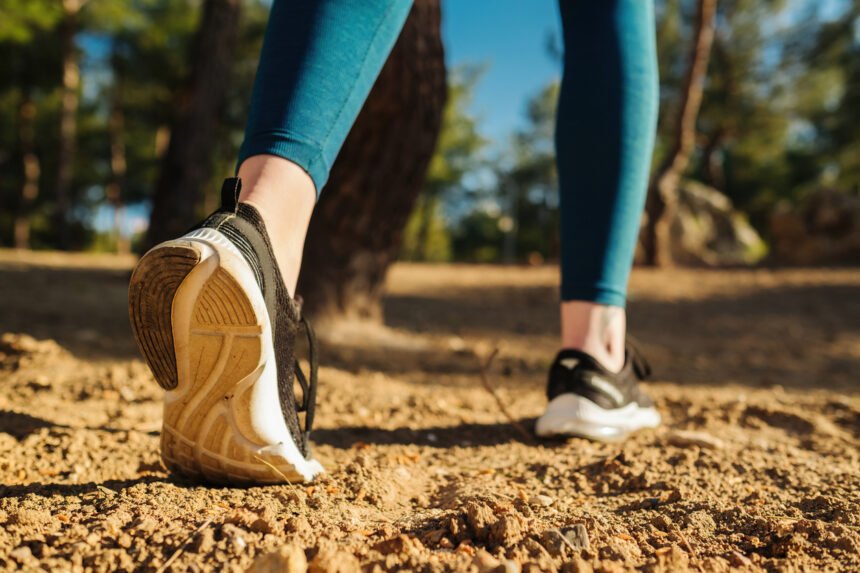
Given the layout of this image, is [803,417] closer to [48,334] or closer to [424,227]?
[48,334]

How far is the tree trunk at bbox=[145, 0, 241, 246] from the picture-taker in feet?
17.7

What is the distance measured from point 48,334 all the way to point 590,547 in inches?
91.4

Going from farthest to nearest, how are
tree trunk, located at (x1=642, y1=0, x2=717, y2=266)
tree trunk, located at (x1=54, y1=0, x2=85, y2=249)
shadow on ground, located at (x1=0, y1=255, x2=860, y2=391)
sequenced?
tree trunk, located at (x1=54, y1=0, x2=85, y2=249) < tree trunk, located at (x1=642, y1=0, x2=717, y2=266) < shadow on ground, located at (x1=0, y1=255, x2=860, y2=391)

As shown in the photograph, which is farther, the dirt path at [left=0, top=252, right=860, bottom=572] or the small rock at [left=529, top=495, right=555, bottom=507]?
the small rock at [left=529, top=495, right=555, bottom=507]

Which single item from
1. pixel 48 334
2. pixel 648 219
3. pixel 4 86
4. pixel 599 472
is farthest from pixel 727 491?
pixel 4 86

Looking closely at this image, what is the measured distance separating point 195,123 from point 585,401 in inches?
199

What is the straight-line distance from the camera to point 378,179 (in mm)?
2643

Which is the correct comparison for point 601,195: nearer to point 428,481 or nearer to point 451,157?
point 428,481

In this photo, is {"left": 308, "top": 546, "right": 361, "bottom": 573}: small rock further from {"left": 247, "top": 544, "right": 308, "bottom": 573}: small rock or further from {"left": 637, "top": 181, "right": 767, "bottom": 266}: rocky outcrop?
{"left": 637, "top": 181, "right": 767, "bottom": 266}: rocky outcrop

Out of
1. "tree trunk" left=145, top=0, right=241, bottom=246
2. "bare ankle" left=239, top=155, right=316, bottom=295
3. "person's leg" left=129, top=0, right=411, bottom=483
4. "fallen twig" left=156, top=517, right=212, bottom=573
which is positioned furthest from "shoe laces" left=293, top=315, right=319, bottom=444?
"tree trunk" left=145, top=0, right=241, bottom=246

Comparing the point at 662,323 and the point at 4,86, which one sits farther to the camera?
the point at 4,86

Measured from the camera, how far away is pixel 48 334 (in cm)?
243

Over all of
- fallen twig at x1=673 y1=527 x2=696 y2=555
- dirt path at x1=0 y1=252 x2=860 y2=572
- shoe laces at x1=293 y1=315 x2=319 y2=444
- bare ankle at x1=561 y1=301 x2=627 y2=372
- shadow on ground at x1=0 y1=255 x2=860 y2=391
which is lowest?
shadow on ground at x1=0 y1=255 x2=860 y2=391

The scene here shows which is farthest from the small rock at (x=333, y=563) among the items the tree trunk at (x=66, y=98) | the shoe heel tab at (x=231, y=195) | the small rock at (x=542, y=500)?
the tree trunk at (x=66, y=98)
